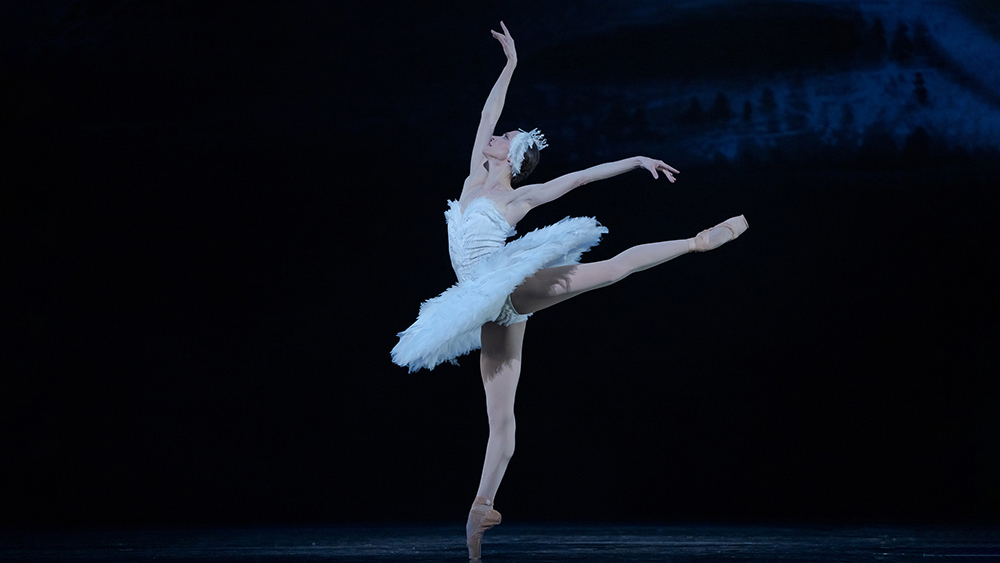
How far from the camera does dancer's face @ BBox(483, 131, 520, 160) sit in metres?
2.86

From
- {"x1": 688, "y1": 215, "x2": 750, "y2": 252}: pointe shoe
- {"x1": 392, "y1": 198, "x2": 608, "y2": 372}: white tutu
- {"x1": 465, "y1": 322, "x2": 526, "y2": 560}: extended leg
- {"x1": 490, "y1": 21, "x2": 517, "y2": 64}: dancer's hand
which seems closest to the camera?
{"x1": 392, "y1": 198, "x2": 608, "y2": 372}: white tutu

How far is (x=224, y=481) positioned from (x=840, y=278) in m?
3.17

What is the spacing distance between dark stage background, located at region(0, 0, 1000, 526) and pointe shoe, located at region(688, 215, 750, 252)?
1.52 m

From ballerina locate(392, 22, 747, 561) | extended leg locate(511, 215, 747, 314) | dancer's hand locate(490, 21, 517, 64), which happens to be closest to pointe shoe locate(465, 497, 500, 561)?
ballerina locate(392, 22, 747, 561)

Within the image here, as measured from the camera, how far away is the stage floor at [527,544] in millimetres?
2684

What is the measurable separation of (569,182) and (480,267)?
0.38 meters

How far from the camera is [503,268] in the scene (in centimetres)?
264

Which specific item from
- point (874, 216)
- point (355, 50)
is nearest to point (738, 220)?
point (874, 216)

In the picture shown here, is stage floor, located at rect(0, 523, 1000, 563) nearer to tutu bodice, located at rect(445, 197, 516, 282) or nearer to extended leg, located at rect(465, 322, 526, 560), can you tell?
extended leg, located at rect(465, 322, 526, 560)

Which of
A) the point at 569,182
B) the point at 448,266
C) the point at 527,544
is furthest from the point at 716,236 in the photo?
the point at 448,266

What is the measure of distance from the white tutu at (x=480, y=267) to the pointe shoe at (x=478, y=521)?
47 cm

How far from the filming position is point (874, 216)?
4285mm

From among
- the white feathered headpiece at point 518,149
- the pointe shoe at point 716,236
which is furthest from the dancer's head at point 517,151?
the pointe shoe at point 716,236

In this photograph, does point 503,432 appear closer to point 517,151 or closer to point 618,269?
point 618,269
